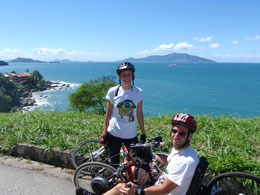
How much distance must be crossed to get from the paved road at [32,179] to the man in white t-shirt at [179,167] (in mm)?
Answer: 1933

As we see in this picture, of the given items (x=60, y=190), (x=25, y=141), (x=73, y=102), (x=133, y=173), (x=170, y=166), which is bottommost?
(x=73, y=102)

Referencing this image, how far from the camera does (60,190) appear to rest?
12.6ft

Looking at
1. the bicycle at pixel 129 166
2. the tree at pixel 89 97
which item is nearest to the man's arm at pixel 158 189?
the bicycle at pixel 129 166

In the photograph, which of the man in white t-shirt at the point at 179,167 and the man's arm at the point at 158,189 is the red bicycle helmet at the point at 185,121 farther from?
the man's arm at the point at 158,189

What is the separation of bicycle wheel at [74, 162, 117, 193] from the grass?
41.7 inches

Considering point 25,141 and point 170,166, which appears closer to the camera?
point 170,166

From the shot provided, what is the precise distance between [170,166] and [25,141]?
4.35 meters

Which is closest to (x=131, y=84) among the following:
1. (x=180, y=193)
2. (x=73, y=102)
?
(x=180, y=193)

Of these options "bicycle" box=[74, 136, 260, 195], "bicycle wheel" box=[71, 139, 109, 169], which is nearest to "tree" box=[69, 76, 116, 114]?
"bicycle wheel" box=[71, 139, 109, 169]

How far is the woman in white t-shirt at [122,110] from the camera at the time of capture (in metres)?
3.43

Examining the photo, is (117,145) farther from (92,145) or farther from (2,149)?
(2,149)

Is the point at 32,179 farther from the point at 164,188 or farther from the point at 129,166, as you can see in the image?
the point at 164,188

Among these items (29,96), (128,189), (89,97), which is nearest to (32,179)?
(128,189)

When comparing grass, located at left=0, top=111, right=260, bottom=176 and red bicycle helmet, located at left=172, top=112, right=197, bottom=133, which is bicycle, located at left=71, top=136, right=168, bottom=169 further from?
red bicycle helmet, located at left=172, top=112, right=197, bottom=133
